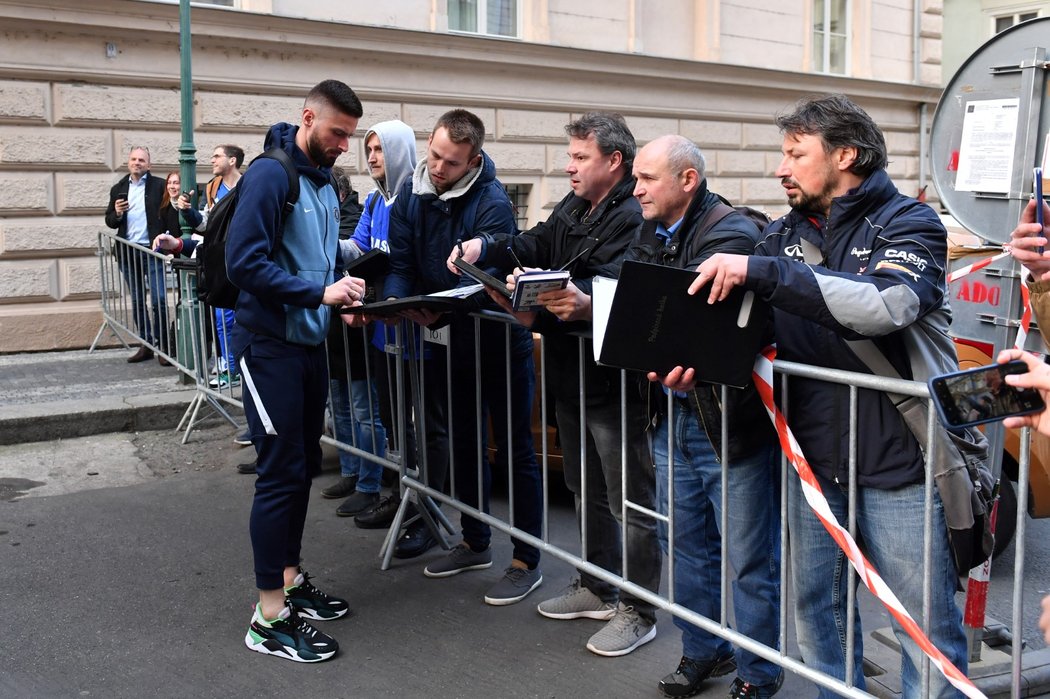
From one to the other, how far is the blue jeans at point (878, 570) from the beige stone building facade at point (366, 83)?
948cm

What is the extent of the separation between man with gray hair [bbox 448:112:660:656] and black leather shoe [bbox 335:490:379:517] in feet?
5.80

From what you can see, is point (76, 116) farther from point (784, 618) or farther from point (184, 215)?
point (784, 618)

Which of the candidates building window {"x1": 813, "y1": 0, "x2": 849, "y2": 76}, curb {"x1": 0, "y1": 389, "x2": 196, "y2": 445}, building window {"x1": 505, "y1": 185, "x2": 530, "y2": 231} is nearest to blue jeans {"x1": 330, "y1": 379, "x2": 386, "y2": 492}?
curb {"x1": 0, "y1": 389, "x2": 196, "y2": 445}

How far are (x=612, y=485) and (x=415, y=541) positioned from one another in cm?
147

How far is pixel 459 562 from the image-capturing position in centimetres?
510

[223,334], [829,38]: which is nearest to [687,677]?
[223,334]

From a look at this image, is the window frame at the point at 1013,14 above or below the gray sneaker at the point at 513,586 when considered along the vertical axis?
above

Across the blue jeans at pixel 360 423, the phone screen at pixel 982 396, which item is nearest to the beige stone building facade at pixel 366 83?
the blue jeans at pixel 360 423

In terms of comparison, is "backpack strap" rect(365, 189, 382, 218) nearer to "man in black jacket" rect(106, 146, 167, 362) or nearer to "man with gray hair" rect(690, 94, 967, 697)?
"man with gray hair" rect(690, 94, 967, 697)

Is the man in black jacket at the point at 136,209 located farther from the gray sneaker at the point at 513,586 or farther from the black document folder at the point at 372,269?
the gray sneaker at the point at 513,586

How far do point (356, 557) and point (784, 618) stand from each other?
2.54 metres

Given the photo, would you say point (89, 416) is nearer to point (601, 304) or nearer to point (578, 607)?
point (578, 607)

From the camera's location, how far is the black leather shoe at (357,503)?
6012mm

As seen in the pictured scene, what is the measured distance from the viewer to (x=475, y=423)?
5113mm
